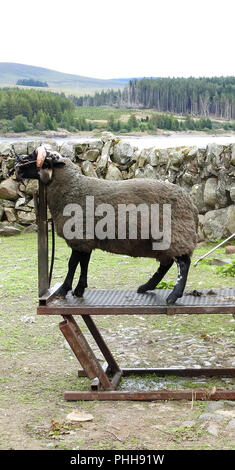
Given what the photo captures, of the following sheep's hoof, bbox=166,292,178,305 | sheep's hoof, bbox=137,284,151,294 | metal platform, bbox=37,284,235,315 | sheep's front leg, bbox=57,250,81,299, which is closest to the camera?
metal platform, bbox=37,284,235,315

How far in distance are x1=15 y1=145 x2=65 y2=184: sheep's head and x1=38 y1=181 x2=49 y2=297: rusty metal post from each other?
0.10 metres

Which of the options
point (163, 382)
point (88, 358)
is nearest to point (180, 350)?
point (163, 382)

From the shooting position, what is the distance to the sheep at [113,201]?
462cm

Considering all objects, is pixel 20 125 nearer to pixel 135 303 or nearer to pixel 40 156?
pixel 40 156

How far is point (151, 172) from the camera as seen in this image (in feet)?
38.0

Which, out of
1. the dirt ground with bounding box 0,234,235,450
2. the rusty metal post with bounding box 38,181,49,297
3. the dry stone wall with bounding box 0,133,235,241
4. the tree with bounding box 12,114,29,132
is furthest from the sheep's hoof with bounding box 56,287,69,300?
Result: the tree with bounding box 12,114,29,132

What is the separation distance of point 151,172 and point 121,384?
708 centimetres

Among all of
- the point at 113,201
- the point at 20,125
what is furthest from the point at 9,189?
the point at 113,201

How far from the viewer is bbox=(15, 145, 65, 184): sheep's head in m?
4.67

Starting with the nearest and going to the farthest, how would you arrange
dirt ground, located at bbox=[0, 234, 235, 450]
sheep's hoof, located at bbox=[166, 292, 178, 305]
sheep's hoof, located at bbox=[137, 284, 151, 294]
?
dirt ground, located at bbox=[0, 234, 235, 450], sheep's hoof, located at bbox=[166, 292, 178, 305], sheep's hoof, located at bbox=[137, 284, 151, 294]

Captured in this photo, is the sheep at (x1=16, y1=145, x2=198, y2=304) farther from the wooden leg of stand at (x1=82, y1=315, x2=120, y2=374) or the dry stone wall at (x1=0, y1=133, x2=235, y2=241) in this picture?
the dry stone wall at (x1=0, y1=133, x2=235, y2=241)

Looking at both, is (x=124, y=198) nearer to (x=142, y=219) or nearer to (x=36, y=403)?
(x=142, y=219)

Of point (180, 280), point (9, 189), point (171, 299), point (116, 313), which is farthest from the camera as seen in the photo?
point (9, 189)

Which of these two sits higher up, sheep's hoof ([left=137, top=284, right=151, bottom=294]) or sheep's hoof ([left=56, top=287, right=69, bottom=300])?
sheep's hoof ([left=56, top=287, right=69, bottom=300])
